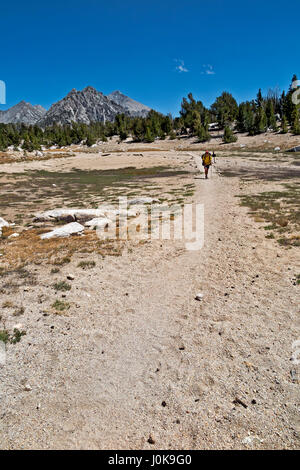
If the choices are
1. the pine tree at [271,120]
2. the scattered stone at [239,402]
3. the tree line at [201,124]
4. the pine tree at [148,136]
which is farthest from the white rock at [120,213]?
the pine tree at [148,136]

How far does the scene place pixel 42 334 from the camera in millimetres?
7094

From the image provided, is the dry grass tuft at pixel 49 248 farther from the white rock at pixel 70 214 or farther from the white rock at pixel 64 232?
the white rock at pixel 70 214

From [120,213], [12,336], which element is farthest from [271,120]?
[12,336]

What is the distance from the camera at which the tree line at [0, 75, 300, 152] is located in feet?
351

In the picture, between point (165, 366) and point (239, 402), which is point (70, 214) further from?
point (239, 402)

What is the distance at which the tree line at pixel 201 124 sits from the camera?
106875 millimetres

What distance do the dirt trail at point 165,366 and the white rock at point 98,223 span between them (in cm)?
698

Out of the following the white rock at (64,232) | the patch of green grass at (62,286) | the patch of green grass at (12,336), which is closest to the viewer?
the patch of green grass at (12,336)

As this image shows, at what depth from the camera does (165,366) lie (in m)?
6.04

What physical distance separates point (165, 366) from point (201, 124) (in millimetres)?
142783

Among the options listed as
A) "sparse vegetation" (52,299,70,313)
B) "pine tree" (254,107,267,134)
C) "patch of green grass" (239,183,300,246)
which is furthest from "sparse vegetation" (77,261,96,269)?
"pine tree" (254,107,267,134)

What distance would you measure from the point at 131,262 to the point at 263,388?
289 inches

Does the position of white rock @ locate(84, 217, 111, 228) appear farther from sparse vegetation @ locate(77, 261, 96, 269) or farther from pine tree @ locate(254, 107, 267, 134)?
pine tree @ locate(254, 107, 267, 134)
